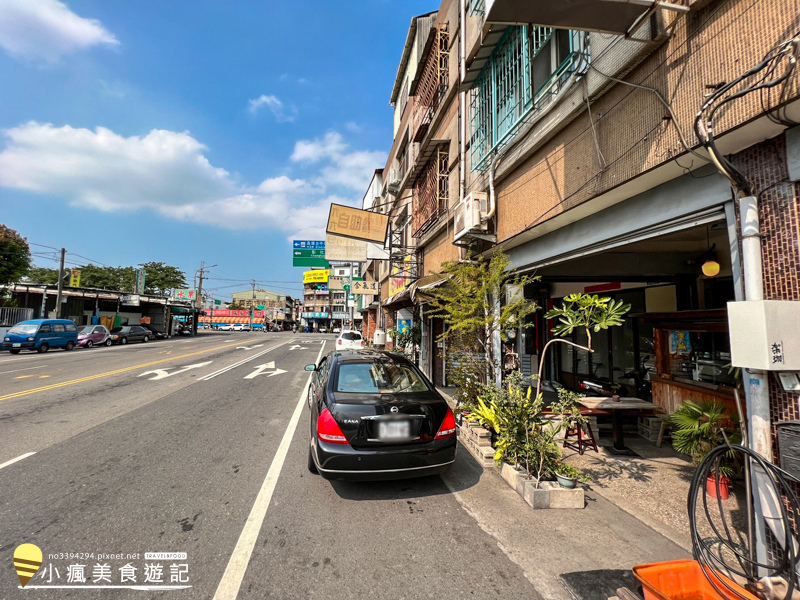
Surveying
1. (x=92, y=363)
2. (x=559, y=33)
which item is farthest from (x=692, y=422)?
(x=92, y=363)

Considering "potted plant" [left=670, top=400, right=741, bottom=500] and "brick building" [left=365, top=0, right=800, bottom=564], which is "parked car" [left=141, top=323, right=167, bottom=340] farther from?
"potted plant" [left=670, top=400, right=741, bottom=500]

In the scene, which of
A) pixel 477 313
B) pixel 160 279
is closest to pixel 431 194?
pixel 477 313

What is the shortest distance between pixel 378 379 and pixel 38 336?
27218 mm

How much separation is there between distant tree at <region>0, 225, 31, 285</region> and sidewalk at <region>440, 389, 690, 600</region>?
103ft

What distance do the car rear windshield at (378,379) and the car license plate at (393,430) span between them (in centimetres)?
51

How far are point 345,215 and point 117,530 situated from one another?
12940 millimetres

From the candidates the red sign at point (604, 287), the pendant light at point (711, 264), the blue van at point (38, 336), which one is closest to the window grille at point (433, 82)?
the red sign at point (604, 287)

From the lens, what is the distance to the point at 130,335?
32.6m

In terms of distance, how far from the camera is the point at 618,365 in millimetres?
10141

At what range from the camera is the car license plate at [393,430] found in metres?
3.91

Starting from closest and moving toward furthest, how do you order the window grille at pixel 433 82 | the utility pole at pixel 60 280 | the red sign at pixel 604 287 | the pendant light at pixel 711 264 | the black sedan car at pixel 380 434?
the black sedan car at pixel 380 434, the pendant light at pixel 711 264, the red sign at pixel 604 287, the window grille at pixel 433 82, the utility pole at pixel 60 280

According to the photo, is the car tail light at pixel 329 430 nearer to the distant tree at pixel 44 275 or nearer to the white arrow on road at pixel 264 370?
the white arrow on road at pixel 264 370

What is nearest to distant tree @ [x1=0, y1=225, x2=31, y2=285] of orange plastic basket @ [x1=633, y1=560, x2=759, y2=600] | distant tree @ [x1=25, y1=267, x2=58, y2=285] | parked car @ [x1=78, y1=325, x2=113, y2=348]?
parked car @ [x1=78, y1=325, x2=113, y2=348]

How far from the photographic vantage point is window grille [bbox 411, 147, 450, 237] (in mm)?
11477
